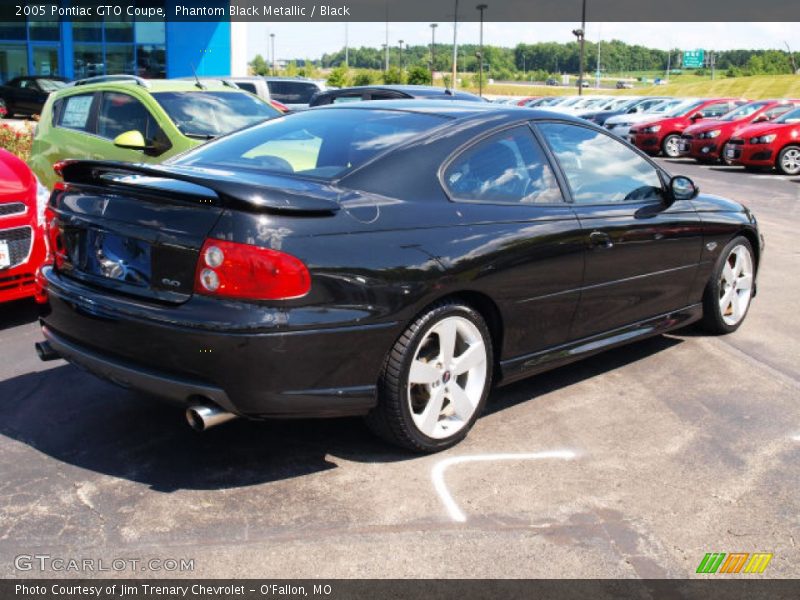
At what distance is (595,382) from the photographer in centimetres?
513

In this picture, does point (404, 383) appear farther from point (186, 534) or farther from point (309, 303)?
point (186, 534)

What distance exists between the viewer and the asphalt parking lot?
3.15 meters

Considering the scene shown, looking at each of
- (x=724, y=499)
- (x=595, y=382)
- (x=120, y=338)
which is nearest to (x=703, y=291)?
(x=595, y=382)

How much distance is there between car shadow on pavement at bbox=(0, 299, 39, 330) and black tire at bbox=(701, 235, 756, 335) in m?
4.58

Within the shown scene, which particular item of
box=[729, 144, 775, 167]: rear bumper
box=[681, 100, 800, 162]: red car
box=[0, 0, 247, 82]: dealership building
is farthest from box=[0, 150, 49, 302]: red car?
box=[0, 0, 247, 82]: dealership building

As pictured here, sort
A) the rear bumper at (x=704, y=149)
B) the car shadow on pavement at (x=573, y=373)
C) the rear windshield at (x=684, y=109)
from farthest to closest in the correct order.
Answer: the rear windshield at (x=684, y=109)
the rear bumper at (x=704, y=149)
the car shadow on pavement at (x=573, y=373)

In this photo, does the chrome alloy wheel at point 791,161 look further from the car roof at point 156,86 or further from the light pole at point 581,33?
the light pole at point 581,33

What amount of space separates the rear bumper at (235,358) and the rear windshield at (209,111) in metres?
4.69

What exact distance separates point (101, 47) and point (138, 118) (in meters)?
31.9

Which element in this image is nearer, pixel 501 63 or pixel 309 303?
pixel 309 303

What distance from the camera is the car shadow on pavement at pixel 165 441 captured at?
12.5ft

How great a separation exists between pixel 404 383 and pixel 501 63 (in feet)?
491

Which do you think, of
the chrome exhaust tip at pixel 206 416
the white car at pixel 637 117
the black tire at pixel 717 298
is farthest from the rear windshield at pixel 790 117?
the chrome exhaust tip at pixel 206 416

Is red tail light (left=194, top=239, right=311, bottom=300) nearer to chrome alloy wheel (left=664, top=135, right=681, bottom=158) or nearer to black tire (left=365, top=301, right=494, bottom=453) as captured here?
black tire (left=365, top=301, right=494, bottom=453)
